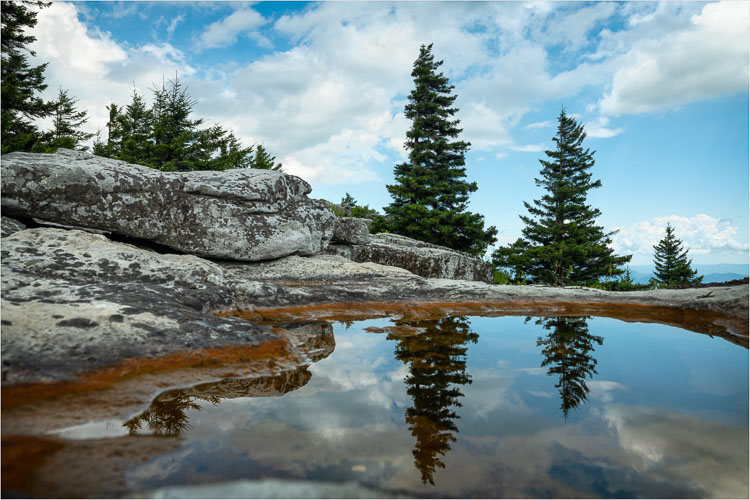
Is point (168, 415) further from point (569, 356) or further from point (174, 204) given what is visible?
point (174, 204)

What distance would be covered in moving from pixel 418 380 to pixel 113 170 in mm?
7004

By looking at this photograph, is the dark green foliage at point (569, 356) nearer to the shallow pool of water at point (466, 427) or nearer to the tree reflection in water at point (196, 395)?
the shallow pool of water at point (466, 427)

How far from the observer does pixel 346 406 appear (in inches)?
90.3

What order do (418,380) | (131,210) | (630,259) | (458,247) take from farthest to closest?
(630,259) < (458,247) < (131,210) < (418,380)

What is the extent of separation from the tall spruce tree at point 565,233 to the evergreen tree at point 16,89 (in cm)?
2425

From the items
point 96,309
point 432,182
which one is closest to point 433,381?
point 96,309

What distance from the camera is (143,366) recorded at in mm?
2596

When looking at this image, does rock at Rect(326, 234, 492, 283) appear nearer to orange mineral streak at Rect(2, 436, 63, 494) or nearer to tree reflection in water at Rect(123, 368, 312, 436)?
tree reflection in water at Rect(123, 368, 312, 436)

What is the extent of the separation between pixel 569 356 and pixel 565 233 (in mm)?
22240

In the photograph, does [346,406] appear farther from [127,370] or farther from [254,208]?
[254,208]

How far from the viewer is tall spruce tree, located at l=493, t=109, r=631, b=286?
835 inches

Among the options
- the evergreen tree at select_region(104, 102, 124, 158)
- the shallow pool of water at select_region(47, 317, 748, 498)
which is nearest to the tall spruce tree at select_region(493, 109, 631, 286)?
the shallow pool of water at select_region(47, 317, 748, 498)

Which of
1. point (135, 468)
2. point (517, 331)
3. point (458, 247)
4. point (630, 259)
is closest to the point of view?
point (135, 468)

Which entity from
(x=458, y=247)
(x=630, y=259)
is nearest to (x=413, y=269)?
(x=458, y=247)
